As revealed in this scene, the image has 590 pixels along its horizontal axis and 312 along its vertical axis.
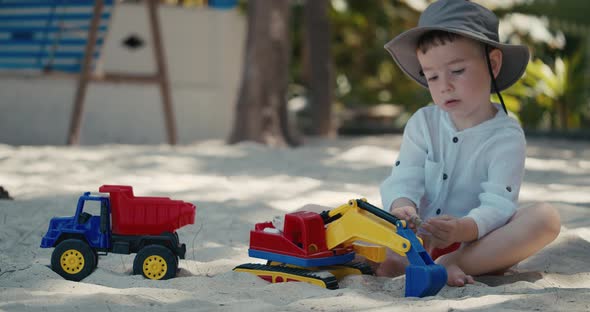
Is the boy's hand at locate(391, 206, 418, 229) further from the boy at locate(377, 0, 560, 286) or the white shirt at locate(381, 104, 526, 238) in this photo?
the white shirt at locate(381, 104, 526, 238)

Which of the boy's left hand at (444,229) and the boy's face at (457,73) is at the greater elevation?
the boy's face at (457,73)

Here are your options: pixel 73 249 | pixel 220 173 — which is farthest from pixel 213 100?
pixel 73 249

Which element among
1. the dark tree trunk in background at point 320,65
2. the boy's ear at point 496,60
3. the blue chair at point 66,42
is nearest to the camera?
the boy's ear at point 496,60

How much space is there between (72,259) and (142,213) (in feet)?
0.86

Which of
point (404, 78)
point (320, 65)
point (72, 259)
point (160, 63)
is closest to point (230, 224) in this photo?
point (72, 259)

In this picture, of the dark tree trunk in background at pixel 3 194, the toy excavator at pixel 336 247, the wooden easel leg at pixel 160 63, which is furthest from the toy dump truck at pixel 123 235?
the wooden easel leg at pixel 160 63

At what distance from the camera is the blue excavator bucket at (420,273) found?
227 centimetres

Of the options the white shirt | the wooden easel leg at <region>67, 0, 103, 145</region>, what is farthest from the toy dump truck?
the wooden easel leg at <region>67, 0, 103, 145</region>

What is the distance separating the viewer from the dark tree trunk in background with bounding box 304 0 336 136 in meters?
9.55

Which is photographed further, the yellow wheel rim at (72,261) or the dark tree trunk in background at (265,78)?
the dark tree trunk in background at (265,78)

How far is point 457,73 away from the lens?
2.71 meters

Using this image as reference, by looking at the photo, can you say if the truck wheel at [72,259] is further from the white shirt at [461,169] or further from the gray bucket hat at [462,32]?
the gray bucket hat at [462,32]

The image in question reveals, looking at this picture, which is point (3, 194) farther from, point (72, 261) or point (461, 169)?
point (461, 169)

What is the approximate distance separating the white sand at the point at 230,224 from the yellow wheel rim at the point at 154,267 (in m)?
0.05
